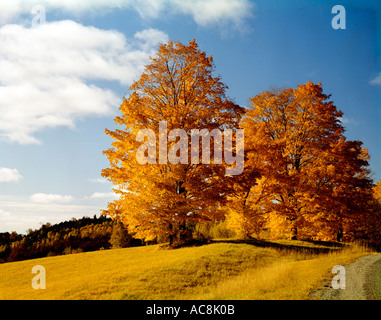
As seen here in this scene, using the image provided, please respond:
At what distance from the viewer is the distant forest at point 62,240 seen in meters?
86.4

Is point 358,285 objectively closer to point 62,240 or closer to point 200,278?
point 200,278

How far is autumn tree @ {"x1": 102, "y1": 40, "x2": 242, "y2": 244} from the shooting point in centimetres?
1964

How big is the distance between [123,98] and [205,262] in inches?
477

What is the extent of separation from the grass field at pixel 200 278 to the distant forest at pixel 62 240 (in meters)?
52.3

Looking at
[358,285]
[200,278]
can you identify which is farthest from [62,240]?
[358,285]

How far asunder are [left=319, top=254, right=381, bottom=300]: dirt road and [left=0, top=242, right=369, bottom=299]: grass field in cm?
82

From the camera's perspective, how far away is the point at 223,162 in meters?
20.8

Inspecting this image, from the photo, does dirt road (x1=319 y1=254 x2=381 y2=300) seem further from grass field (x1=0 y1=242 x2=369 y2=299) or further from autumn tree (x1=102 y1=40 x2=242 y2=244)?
autumn tree (x1=102 y1=40 x2=242 y2=244)

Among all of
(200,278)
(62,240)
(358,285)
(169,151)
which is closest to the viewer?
(358,285)

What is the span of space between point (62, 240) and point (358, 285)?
97123 millimetres

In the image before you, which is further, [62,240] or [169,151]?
[62,240]

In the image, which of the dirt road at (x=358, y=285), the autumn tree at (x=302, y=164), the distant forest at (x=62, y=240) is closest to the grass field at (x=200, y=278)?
the dirt road at (x=358, y=285)

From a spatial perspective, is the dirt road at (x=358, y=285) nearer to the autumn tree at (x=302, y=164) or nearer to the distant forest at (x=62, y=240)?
the autumn tree at (x=302, y=164)
